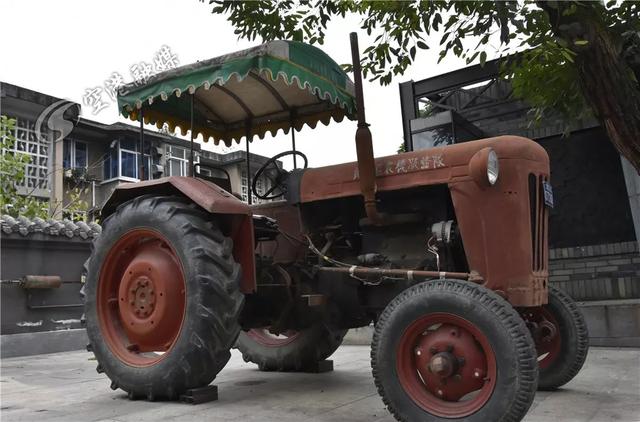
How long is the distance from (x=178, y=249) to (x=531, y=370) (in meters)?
2.33

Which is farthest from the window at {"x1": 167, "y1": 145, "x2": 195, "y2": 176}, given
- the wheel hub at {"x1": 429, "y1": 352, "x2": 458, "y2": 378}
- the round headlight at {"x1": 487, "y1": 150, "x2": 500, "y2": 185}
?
the wheel hub at {"x1": 429, "y1": 352, "x2": 458, "y2": 378}

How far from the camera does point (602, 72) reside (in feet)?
14.6

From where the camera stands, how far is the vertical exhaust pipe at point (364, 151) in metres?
3.51

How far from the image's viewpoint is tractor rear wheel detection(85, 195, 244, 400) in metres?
3.59

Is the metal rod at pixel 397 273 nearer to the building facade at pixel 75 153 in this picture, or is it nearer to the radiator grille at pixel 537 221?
the radiator grille at pixel 537 221

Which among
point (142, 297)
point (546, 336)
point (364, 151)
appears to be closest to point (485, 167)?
point (364, 151)

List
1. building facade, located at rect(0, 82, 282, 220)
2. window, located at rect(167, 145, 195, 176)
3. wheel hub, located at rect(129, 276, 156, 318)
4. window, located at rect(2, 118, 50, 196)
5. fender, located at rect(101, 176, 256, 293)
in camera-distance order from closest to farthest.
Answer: fender, located at rect(101, 176, 256, 293)
wheel hub, located at rect(129, 276, 156, 318)
building facade, located at rect(0, 82, 282, 220)
window, located at rect(2, 118, 50, 196)
window, located at rect(167, 145, 195, 176)

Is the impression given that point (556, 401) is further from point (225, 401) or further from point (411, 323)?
point (225, 401)

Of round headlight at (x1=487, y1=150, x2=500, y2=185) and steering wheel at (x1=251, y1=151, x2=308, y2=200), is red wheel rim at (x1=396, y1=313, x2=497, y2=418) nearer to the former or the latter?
round headlight at (x1=487, y1=150, x2=500, y2=185)

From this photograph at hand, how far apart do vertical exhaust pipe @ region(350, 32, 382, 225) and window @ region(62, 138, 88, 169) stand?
1871cm

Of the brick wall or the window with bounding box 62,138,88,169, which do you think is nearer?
the brick wall

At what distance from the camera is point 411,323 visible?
2986mm

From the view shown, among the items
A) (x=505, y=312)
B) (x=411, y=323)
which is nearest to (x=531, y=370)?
(x=505, y=312)

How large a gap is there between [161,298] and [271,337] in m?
1.86
